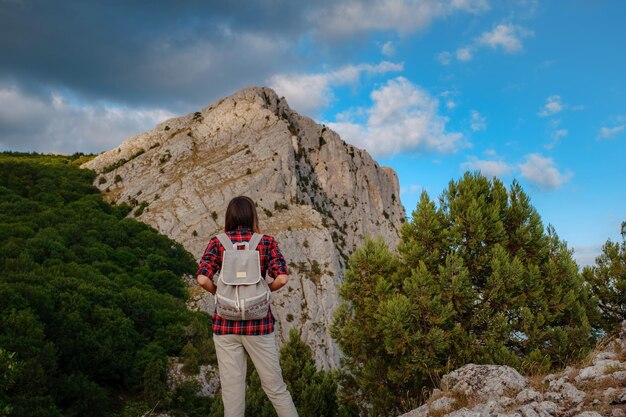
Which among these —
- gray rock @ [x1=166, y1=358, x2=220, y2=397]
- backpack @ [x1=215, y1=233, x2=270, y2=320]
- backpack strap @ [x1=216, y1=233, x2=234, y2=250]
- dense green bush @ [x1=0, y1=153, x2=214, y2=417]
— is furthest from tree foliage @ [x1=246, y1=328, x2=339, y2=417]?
gray rock @ [x1=166, y1=358, x2=220, y2=397]

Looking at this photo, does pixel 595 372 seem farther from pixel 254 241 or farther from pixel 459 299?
pixel 254 241

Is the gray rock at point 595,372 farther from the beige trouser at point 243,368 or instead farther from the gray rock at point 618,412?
the beige trouser at point 243,368

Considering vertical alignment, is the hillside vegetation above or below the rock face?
below

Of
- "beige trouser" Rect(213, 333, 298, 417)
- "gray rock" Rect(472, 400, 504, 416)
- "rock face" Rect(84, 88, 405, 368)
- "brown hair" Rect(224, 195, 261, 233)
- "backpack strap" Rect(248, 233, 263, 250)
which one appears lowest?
"gray rock" Rect(472, 400, 504, 416)

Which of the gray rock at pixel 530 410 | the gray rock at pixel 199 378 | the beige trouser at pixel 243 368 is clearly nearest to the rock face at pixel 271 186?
the gray rock at pixel 199 378

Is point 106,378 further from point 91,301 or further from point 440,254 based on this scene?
point 440,254

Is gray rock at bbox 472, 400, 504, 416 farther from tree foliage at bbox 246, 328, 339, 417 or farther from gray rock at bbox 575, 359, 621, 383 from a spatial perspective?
tree foliage at bbox 246, 328, 339, 417

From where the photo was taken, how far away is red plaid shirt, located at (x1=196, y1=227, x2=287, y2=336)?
5340mm

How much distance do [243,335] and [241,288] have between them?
580 millimetres

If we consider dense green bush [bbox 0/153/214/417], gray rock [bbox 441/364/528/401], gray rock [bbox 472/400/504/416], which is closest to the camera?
gray rock [bbox 472/400/504/416]

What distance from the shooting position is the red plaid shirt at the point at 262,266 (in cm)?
534

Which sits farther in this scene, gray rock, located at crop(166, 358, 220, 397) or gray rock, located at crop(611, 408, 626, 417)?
gray rock, located at crop(166, 358, 220, 397)

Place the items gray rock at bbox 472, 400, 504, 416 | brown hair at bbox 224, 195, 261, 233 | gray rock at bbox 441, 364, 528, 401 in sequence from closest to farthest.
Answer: brown hair at bbox 224, 195, 261, 233 → gray rock at bbox 472, 400, 504, 416 → gray rock at bbox 441, 364, 528, 401

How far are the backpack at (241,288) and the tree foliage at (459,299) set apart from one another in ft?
20.7
